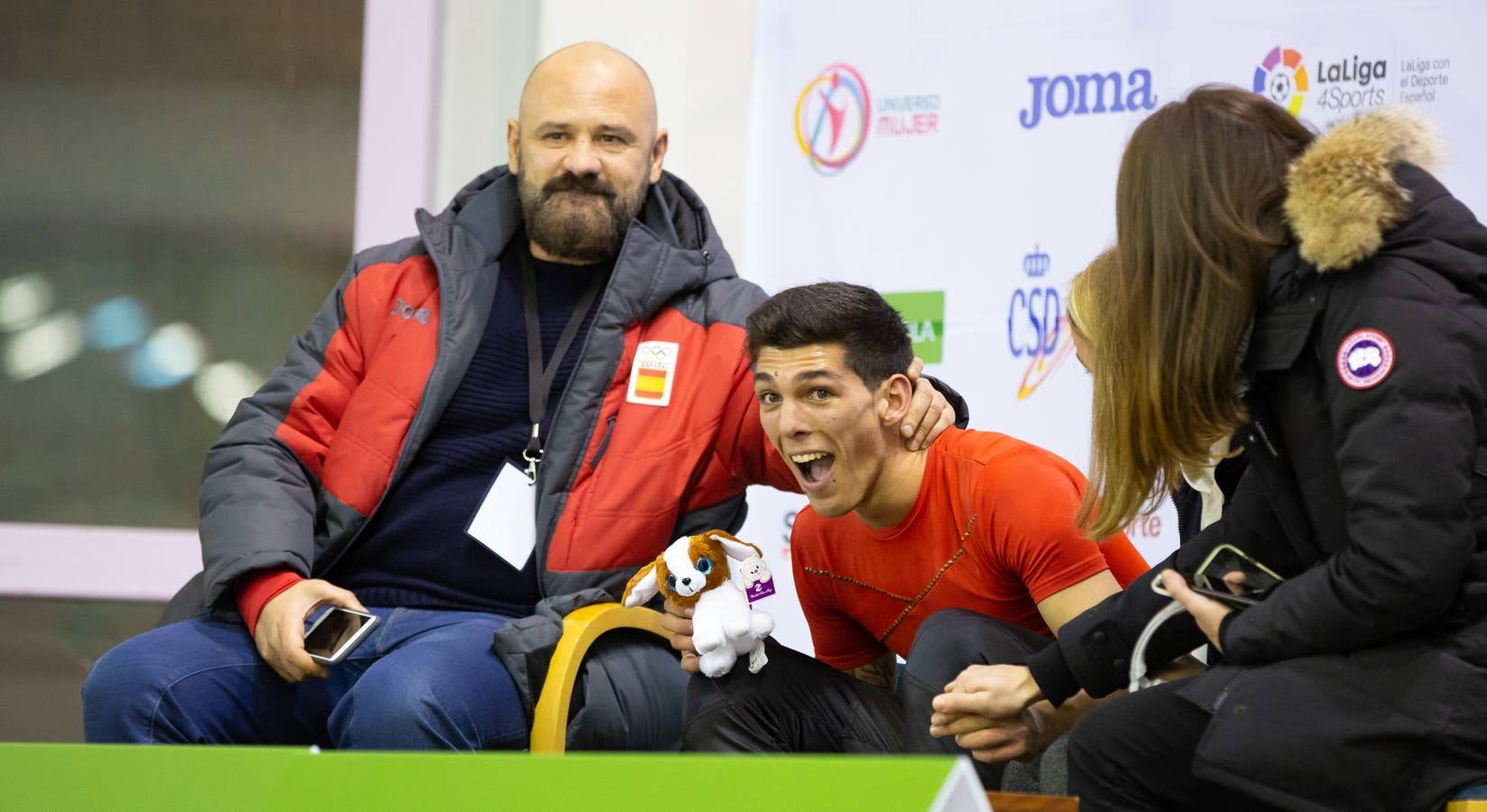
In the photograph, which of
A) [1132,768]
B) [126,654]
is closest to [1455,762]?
[1132,768]

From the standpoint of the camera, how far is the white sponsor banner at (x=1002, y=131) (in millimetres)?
3021

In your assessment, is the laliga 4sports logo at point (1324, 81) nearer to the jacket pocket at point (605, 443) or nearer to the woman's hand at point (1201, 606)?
the jacket pocket at point (605, 443)

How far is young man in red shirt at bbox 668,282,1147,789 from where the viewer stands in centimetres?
200

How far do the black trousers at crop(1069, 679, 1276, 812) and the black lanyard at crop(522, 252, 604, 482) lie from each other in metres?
1.13

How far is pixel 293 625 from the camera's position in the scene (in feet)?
6.91

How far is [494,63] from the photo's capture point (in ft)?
12.8

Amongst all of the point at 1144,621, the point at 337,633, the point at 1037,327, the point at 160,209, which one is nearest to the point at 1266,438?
the point at 1144,621

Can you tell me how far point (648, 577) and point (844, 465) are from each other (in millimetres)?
336

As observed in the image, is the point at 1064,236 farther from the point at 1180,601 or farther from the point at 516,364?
the point at 1180,601

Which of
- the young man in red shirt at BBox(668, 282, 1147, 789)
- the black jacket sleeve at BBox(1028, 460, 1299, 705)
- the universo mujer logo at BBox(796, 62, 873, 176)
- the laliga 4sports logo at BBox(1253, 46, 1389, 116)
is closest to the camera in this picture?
the black jacket sleeve at BBox(1028, 460, 1299, 705)

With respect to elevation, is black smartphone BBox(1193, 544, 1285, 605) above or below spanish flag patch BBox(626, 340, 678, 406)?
below

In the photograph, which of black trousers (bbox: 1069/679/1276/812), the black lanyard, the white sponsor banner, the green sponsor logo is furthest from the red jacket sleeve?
→ the green sponsor logo

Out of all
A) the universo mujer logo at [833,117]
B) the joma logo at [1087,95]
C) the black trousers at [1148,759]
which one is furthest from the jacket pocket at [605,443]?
the joma logo at [1087,95]

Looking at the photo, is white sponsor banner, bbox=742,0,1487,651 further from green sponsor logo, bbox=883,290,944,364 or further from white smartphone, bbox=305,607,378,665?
white smartphone, bbox=305,607,378,665
